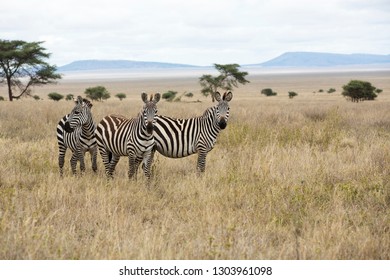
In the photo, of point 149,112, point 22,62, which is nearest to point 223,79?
point 22,62

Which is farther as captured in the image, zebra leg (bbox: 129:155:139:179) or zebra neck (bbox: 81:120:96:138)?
zebra neck (bbox: 81:120:96:138)

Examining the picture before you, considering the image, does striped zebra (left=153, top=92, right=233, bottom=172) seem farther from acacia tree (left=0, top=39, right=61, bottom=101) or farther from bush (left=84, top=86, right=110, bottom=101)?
bush (left=84, top=86, right=110, bottom=101)

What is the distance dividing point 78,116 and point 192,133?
2.07 m

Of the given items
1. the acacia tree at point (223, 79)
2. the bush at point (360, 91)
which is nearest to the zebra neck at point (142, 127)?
the bush at point (360, 91)

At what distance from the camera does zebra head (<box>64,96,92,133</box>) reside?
25.8 ft

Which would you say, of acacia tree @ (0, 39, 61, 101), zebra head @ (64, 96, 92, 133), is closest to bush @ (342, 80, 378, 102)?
acacia tree @ (0, 39, 61, 101)

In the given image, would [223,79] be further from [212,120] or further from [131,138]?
[131,138]

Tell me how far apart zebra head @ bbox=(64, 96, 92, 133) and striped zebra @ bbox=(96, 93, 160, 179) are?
37 centimetres

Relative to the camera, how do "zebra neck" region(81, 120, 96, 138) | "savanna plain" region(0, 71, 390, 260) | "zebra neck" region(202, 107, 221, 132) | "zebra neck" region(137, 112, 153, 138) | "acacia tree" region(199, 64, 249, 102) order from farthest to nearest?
"acacia tree" region(199, 64, 249, 102) < "zebra neck" region(202, 107, 221, 132) < "zebra neck" region(81, 120, 96, 138) < "zebra neck" region(137, 112, 153, 138) < "savanna plain" region(0, 71, 390, 260)

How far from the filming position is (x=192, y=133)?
8375 mm

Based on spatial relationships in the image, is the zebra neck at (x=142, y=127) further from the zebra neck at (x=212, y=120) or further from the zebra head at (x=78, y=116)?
the zebra neck at (x=212, y=120)

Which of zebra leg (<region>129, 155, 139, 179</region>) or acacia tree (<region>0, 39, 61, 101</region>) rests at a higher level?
acacia tree (<region>0, 39, 61, 101</region>)

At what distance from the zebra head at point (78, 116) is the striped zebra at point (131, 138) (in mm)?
366

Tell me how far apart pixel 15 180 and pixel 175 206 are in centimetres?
292
